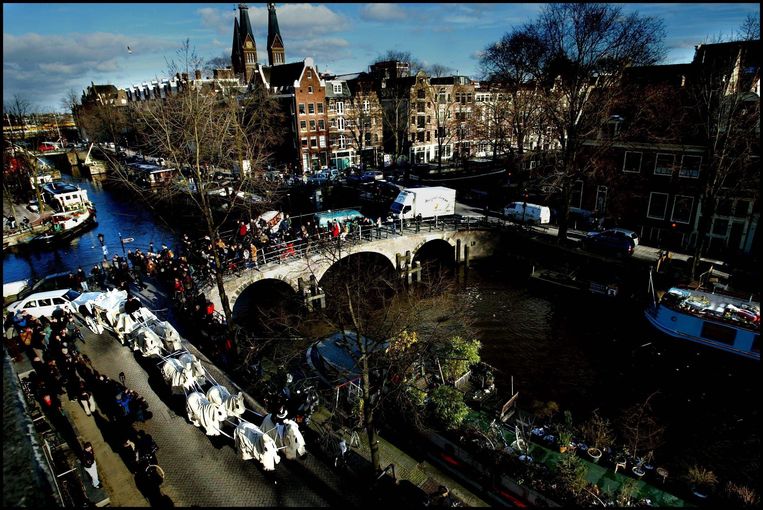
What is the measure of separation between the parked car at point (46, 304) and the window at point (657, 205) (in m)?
39.1

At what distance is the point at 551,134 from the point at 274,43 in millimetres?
63485

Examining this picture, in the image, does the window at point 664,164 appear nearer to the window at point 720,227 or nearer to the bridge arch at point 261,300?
the window at point 720,227

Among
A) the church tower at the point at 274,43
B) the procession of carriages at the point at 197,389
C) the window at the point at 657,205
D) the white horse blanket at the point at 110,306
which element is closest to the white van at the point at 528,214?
the window at the point at 657,205

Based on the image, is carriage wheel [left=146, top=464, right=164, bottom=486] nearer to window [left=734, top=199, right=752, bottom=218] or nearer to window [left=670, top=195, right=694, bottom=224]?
window [left=670, top=195, right=694, bottom=224]

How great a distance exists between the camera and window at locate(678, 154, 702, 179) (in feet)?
108

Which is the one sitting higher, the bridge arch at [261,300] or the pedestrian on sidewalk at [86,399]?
the pedestrian on sidewalk at [86,399]

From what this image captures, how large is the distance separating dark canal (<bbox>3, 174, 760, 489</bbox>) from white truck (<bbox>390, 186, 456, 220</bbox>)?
8739mm

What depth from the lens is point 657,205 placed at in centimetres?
3588

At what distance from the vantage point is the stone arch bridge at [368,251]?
26953mm

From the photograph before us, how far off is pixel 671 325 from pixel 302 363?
783 inches

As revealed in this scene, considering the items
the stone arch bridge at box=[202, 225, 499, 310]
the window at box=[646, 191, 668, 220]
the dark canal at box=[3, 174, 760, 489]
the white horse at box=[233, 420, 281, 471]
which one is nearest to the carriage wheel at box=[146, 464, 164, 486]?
the white horse at box=[233, 420, 281, 471]

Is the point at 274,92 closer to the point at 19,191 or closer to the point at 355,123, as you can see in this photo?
the point at 355,123

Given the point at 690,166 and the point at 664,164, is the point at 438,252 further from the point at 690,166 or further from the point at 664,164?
the point at 690,166

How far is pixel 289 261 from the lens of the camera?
2936 centimetres
